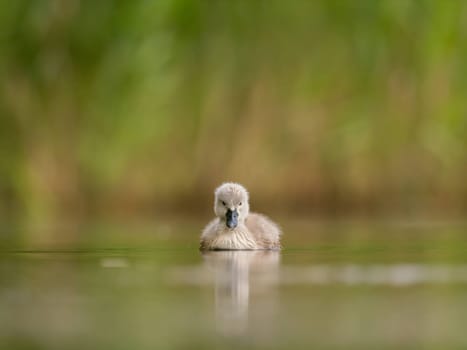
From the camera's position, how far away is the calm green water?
155 inches

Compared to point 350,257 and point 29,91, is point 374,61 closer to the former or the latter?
point 29,91

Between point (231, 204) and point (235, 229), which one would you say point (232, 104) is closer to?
point (231, 204)

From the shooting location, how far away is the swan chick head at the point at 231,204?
7.81 m

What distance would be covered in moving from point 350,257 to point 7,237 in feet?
10.5

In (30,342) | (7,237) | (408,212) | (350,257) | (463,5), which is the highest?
(463,5)

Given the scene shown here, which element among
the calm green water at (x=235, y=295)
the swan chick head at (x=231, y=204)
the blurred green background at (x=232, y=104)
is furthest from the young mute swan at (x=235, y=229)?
the blurred green background at (x=232, y=104)

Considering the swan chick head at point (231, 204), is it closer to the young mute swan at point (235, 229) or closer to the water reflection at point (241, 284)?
the young mute swan at point (235, 229)

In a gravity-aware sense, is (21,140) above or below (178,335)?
above

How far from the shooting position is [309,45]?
39.2 ft

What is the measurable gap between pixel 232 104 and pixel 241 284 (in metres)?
6.67

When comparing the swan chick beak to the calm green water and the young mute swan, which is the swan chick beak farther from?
the calm green water

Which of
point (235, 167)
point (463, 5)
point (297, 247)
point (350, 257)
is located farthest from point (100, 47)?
point (350, 257)

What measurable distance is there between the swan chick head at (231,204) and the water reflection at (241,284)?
24cm

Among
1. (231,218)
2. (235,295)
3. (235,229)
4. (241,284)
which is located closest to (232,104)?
(235,229)
